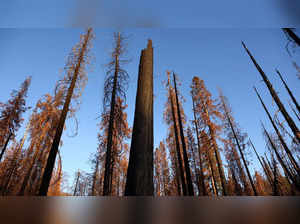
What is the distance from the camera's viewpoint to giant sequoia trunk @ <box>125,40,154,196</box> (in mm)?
1082

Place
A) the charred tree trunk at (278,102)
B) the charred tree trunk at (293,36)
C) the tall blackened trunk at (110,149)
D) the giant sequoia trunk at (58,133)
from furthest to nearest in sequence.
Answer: the charred tree trunk at (278,102), the tall blackened trunk at (110,149), the giant sequoia trunk at (58,133), the charred tree trunk at (293,36)

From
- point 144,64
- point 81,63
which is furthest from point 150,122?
point 81,63

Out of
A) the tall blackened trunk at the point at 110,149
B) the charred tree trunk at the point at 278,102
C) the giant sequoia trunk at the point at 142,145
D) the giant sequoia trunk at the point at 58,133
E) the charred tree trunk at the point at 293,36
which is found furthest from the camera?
the charred tree trunk at the point at 278,102

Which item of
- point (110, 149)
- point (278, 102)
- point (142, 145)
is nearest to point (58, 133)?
point (110, 149)

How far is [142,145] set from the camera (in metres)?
1.16

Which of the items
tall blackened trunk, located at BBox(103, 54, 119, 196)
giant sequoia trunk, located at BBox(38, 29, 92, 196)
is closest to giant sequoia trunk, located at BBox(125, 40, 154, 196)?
tall blackened trunk, located at BBox(103, 54, 119, 196)

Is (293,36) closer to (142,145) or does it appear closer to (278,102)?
(278,102)

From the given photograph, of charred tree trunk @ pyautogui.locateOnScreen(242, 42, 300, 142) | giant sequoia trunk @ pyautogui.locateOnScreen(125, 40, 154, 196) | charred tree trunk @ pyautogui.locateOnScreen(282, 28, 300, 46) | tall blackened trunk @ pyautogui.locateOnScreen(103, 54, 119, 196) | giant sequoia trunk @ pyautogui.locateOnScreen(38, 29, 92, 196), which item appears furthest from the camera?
charred tree trunk @ pyautogui.locateOnScreen(242, 42, 300, 142)

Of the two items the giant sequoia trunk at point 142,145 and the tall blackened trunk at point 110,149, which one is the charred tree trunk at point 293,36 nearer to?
the giant sequoia trunk at point 142,145

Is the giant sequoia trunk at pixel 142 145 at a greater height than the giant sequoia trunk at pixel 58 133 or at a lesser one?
lesser

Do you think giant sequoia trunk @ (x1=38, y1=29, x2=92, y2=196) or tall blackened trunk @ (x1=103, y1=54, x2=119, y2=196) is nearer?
giant sequoia trunk @ (x1=38, y1=29, x2=92, y2=196)

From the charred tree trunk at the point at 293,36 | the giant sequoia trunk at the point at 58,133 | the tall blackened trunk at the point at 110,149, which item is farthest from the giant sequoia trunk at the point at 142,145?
the giant sequoia trunk at the point at 58,133

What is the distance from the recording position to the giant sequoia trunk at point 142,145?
1.08 meters

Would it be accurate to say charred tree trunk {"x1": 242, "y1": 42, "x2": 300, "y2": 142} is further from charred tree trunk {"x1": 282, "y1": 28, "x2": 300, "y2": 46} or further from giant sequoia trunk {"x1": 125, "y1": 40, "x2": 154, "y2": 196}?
giant sequoia trunk {"x1": 125, "y1": 40, "x2": 154, "y2": 196}
